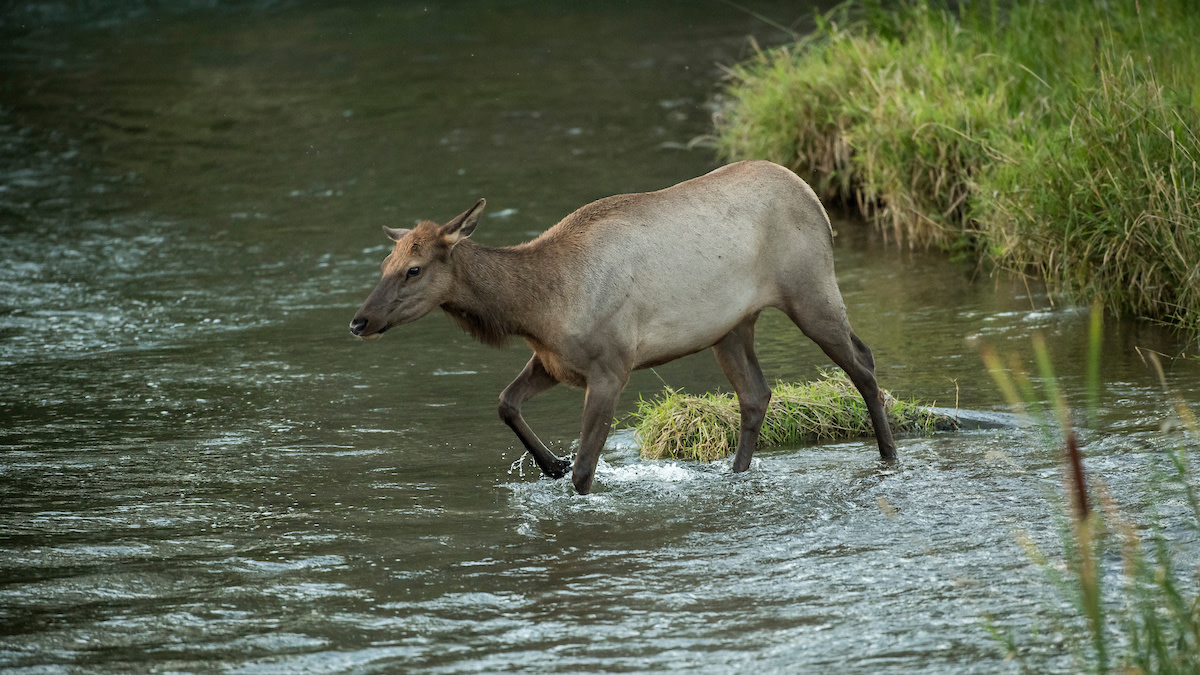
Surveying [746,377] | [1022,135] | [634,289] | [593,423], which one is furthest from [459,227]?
[1022,135]

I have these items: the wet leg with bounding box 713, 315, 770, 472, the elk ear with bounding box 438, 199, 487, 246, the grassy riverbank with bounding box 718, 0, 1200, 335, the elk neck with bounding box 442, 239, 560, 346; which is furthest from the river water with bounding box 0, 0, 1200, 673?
the elk ear with bounding box 438, 199, 487, 246

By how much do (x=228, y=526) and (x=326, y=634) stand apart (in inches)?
68.6

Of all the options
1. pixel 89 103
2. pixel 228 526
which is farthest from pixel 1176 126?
pixel 89 103

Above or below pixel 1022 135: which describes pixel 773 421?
below

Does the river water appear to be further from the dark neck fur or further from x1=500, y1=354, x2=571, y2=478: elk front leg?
the dark neck fur

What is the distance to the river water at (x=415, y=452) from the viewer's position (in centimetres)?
536

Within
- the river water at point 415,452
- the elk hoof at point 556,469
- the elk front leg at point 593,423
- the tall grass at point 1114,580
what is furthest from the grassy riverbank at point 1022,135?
the elk hoof at point 556,469

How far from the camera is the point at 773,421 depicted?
8297 mm

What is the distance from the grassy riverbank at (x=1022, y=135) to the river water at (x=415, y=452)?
0.49 meters

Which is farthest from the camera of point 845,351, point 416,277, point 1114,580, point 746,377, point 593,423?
point 746,377

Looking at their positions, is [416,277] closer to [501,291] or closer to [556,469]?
[501,291]

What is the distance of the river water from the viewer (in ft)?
17.6

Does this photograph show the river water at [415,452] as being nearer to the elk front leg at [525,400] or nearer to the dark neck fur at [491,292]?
the elk front leg at [525,400]

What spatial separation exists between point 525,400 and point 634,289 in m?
0.87
